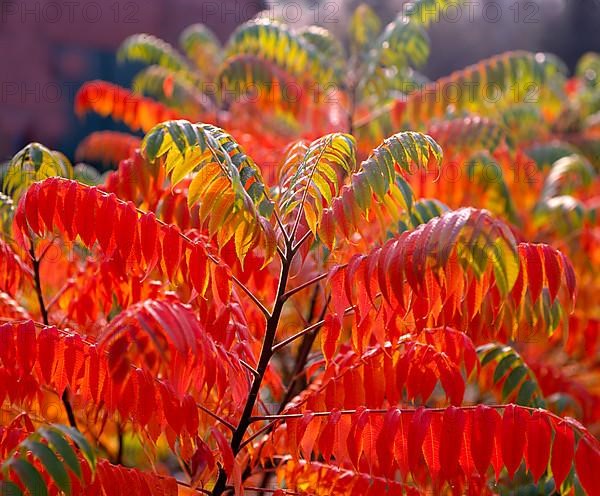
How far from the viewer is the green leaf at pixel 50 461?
72.2 inches

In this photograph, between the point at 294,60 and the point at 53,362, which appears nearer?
the point at 53,362

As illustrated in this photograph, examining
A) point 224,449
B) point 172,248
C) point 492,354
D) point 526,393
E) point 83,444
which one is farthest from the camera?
point 492,354

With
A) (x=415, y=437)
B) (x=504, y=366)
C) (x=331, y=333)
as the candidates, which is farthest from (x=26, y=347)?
(x=504, y=366)

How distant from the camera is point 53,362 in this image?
7.51 feet

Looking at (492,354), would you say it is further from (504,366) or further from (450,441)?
(450,441)

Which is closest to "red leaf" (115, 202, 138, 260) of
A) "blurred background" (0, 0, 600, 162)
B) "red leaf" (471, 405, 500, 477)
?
"red leaf" (471, 405, 500, 477)

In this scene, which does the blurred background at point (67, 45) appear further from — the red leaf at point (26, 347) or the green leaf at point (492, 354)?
the red leaf at point (26, 347)

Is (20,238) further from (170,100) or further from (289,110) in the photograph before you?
(170,100)

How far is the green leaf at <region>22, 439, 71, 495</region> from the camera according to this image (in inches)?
72.2

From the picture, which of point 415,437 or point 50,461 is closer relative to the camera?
point 50,461

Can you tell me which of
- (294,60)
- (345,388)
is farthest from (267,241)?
(294,60)

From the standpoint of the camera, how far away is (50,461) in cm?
184

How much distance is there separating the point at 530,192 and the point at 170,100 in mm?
3307

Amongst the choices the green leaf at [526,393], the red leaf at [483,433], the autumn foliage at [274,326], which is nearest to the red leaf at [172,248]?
the autumn foliage at [274,326]
